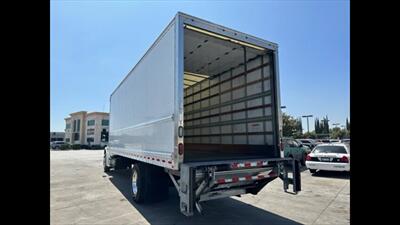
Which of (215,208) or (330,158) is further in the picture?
(330,158)

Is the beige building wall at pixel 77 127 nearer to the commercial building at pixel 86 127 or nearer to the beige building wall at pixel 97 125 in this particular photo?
the commercial building at pixel 86 127

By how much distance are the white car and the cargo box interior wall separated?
519 cm

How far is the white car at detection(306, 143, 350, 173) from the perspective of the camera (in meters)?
10.6

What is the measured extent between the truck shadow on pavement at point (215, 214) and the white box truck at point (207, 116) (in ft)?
1.34

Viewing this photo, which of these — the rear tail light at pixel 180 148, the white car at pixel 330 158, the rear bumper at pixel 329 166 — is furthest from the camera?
the white car at pixel 330 158

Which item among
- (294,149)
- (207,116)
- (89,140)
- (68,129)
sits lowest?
(89,140)

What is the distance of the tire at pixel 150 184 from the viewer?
20.7 ft

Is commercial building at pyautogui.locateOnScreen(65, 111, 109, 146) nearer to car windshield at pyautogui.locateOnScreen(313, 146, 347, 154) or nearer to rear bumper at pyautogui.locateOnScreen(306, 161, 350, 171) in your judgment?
car windshield at pyautogui.locateOnScreen(313, 146, 347, 154)

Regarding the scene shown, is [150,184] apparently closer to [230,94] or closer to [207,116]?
[230,94]

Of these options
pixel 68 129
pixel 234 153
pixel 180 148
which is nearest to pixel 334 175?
pixel 234 153

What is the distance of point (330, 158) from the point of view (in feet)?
36.0

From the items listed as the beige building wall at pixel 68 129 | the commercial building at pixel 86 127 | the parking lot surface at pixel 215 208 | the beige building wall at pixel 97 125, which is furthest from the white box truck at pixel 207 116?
the beige building wall at pixel 68 129

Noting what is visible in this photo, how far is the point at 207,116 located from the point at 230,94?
2.00 meters
